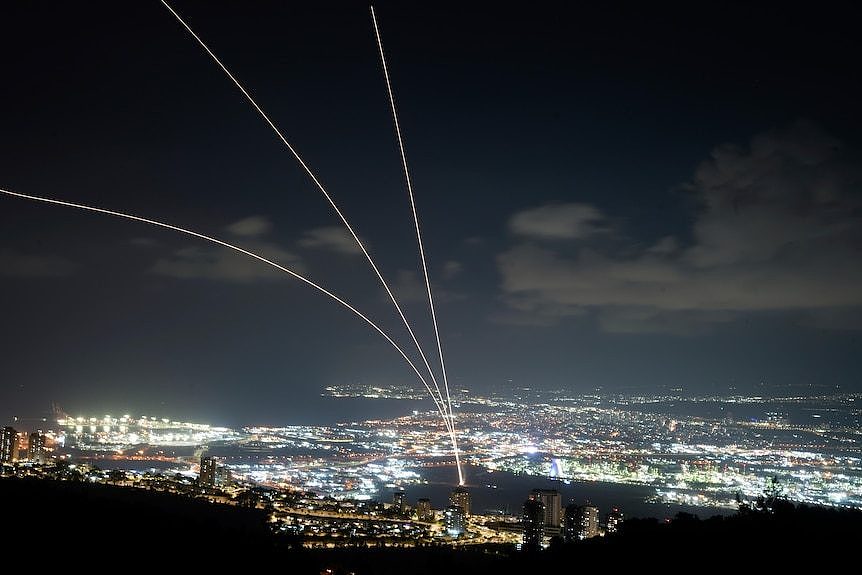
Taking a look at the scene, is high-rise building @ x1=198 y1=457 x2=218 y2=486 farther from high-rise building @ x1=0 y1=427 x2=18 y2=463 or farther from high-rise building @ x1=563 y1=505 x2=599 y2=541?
high-rise building @ x1=563 y1=505 x2=599 y2=541

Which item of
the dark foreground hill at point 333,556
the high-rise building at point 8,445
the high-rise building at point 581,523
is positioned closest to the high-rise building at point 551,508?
the high-rise building at point 581,523

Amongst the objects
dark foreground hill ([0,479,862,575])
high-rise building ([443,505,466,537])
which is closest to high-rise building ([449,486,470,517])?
high-rise building ([443,505,466,537])

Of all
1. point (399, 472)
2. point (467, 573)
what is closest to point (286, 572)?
point (467, 573)

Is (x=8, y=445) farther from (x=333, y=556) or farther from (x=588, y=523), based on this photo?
(x=588, y=523)

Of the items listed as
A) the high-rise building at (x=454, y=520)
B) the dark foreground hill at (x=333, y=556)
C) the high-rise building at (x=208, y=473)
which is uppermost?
the high-rise building at (x=208, y=473)

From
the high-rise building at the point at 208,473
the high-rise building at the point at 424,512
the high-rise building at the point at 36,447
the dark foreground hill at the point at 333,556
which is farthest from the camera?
the high-rise building at the point at 36,447

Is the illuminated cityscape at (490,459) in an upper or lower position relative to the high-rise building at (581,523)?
upper

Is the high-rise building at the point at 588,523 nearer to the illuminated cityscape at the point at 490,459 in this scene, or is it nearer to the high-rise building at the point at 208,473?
the illuminated cityscape at the point at 490,459
